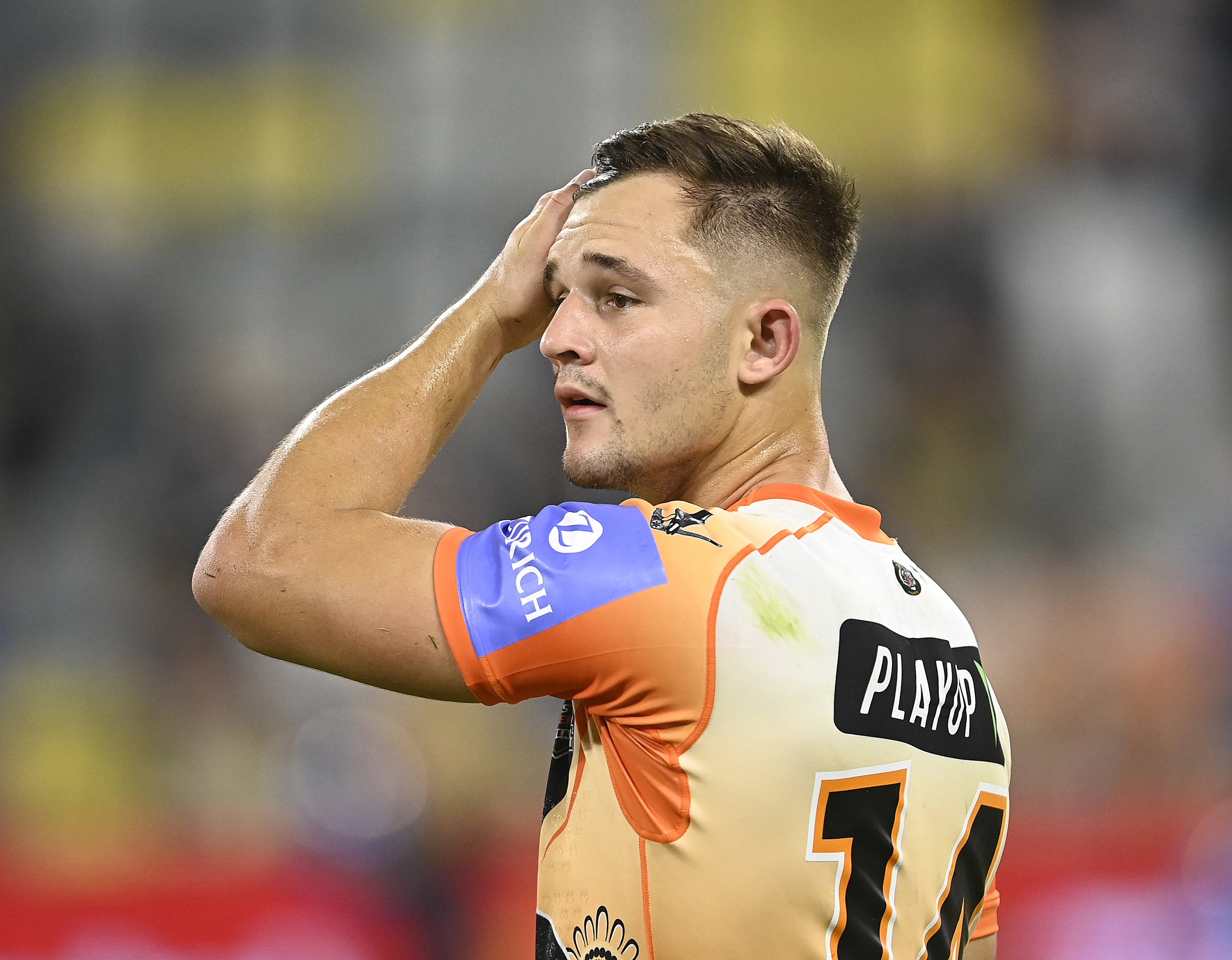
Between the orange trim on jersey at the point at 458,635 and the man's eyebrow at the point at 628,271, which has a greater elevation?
the man's eyebrow at the point at 628,271

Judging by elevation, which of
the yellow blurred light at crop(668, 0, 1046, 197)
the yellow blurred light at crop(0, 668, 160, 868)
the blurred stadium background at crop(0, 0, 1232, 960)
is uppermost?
the yellow blurred light at crop(668, 0, 1046, 197)

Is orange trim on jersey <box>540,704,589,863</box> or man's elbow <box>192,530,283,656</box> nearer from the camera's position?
man's elbow <box>192,530,283,656</box>

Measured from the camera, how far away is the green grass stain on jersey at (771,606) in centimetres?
162

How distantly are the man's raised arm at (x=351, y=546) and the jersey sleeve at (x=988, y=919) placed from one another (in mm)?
1041

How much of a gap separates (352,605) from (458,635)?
14cm

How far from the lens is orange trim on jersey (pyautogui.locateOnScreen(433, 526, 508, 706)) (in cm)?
160

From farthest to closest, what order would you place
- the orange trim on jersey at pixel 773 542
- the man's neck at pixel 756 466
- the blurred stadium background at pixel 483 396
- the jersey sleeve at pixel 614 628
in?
the blurred stadium background at pixel 483 396 → the man's neck at pixel 756 466 → the orange trim on jersey at pixel 773 542 → the jersey sleeve at pixel 614 628

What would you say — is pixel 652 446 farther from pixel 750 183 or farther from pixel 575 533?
pixel 750 183

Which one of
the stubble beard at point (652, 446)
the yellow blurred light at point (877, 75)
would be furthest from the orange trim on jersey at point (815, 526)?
the yellow blurred light at point (877, 75)

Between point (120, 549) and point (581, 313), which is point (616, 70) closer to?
point (120, 549)

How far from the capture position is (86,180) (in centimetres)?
1069

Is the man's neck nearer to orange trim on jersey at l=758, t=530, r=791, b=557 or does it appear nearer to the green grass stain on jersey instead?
orange trim on jersey at l=758, t=530, r=791, b=557

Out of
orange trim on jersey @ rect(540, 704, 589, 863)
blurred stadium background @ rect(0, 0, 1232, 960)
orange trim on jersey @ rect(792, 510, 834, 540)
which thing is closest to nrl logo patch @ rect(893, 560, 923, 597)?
orange trim on jersey @ rect(792, 510, 834, 540)

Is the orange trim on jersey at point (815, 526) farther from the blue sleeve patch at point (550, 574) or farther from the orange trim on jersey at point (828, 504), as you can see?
the blue sleeve patch at point (550, 574)
